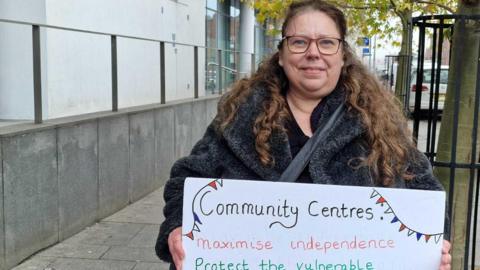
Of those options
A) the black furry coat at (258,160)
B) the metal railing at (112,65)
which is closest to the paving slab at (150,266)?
the metal railing at (112,65)

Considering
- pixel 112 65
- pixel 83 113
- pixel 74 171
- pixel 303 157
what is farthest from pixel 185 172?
pixel 112 65

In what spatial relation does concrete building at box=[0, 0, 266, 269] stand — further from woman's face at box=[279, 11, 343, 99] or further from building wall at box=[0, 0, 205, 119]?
woman's face at box=[279, 11, 343, 99]

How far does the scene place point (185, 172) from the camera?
2361 mm

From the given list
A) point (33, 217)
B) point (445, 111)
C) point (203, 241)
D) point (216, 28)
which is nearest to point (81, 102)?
point (33, 217)

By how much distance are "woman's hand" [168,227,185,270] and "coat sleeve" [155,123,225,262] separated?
48 millimetres

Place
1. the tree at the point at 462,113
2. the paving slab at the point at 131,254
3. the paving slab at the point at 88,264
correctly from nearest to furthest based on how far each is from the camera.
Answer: the tree at the point at 462,113 < the paving slab at the point at 88,264 < the paving slab at the point at 131,254

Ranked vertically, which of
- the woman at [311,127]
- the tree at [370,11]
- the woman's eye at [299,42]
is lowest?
the woman at [311,127]

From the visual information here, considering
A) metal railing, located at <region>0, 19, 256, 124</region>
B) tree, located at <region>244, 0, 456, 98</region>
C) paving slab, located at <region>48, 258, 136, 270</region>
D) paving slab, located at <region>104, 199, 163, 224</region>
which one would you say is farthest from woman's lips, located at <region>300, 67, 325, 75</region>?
tree, located at <region>244, 0, 456, 98</region>

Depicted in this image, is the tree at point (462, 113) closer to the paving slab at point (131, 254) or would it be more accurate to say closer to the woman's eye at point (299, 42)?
the woman's eye at point (299, 42)

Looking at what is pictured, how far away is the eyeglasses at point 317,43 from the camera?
218 centimetres

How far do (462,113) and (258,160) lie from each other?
76.1 inches

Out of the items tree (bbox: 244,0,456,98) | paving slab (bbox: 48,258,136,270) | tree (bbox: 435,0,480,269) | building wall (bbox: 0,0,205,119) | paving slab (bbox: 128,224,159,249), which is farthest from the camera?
tree (bbox: 244,0,456,98)

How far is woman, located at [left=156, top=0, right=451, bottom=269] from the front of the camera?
2.18 m

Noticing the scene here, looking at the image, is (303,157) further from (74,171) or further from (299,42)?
(74,171)
